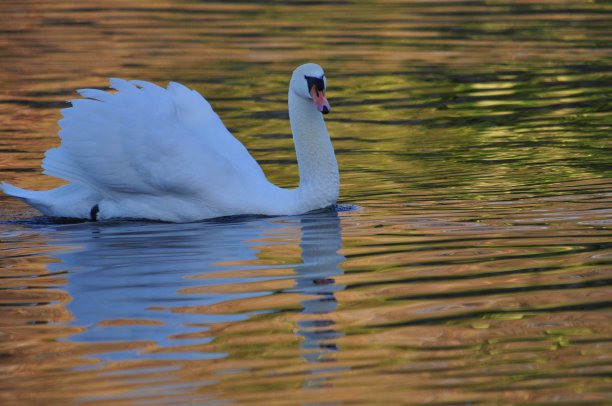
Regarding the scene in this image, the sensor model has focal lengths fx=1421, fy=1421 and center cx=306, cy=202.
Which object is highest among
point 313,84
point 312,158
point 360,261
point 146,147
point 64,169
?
point 313,84

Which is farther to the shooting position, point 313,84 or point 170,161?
point 313,84

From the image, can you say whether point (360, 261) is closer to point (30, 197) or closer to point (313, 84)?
point (313, 84)

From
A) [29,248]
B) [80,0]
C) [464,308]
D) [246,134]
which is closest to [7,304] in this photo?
[29,248]

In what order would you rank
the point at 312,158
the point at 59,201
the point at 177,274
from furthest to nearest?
the point at 59,201 < the point at 312,158 < the point at 177,274

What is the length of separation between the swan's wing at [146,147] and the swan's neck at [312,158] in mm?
358

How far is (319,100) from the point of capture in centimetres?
982

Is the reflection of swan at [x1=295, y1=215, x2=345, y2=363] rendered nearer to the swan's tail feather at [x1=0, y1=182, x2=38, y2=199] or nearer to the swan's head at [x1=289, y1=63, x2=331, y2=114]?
the swan's head at [x1=289, y1=63, x2=331, y2=114]

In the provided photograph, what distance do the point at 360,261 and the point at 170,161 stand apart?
78.6 inches

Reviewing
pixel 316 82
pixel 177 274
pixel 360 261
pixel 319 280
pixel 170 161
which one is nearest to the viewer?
pixel 319 280

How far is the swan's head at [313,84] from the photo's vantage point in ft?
32.1

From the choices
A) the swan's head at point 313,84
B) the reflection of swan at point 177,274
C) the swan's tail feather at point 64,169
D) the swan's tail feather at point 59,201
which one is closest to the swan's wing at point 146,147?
the swan's tail feather at point 64,169

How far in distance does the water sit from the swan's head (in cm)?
81

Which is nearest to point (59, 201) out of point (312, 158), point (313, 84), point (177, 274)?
point (312, 158)

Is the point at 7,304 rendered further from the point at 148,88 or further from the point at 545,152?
the point at 545,152
